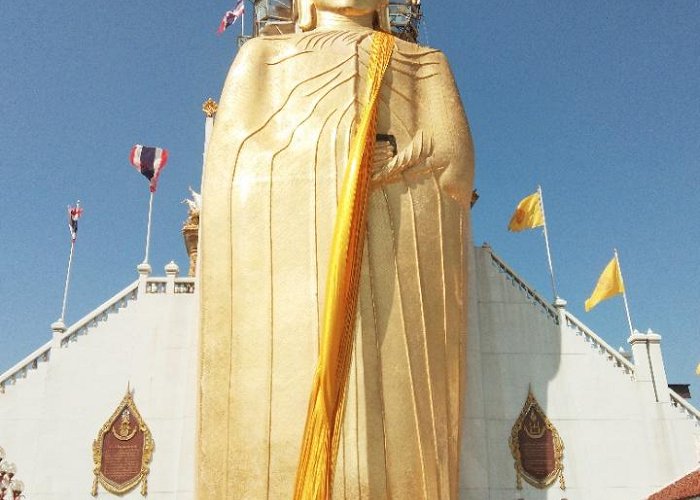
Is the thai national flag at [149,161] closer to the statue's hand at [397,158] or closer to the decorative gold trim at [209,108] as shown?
the decorative gold trim at [209,108]

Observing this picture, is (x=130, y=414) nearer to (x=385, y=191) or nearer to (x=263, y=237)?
(x=263, y=237)

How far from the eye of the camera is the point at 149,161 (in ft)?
42.9

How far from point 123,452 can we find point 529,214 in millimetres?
7896

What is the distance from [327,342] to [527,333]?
5.67 meters

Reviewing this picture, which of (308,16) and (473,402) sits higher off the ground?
(308,16)

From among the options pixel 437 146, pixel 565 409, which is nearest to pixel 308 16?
pixel 437 146

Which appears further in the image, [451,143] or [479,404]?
[479,404]

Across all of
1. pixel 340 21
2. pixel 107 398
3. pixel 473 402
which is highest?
pixel 340 21

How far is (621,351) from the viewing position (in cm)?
1153

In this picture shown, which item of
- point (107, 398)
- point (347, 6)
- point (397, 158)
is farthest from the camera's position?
point (107, 398)

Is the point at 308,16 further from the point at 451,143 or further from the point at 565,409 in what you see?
the point at 565,409

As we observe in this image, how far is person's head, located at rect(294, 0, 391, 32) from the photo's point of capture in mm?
8141

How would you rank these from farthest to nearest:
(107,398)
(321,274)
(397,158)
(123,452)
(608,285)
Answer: (608,285)
(107,398)
(123,452)
(397,158)
(321,274)

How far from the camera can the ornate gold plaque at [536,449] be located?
998cm
